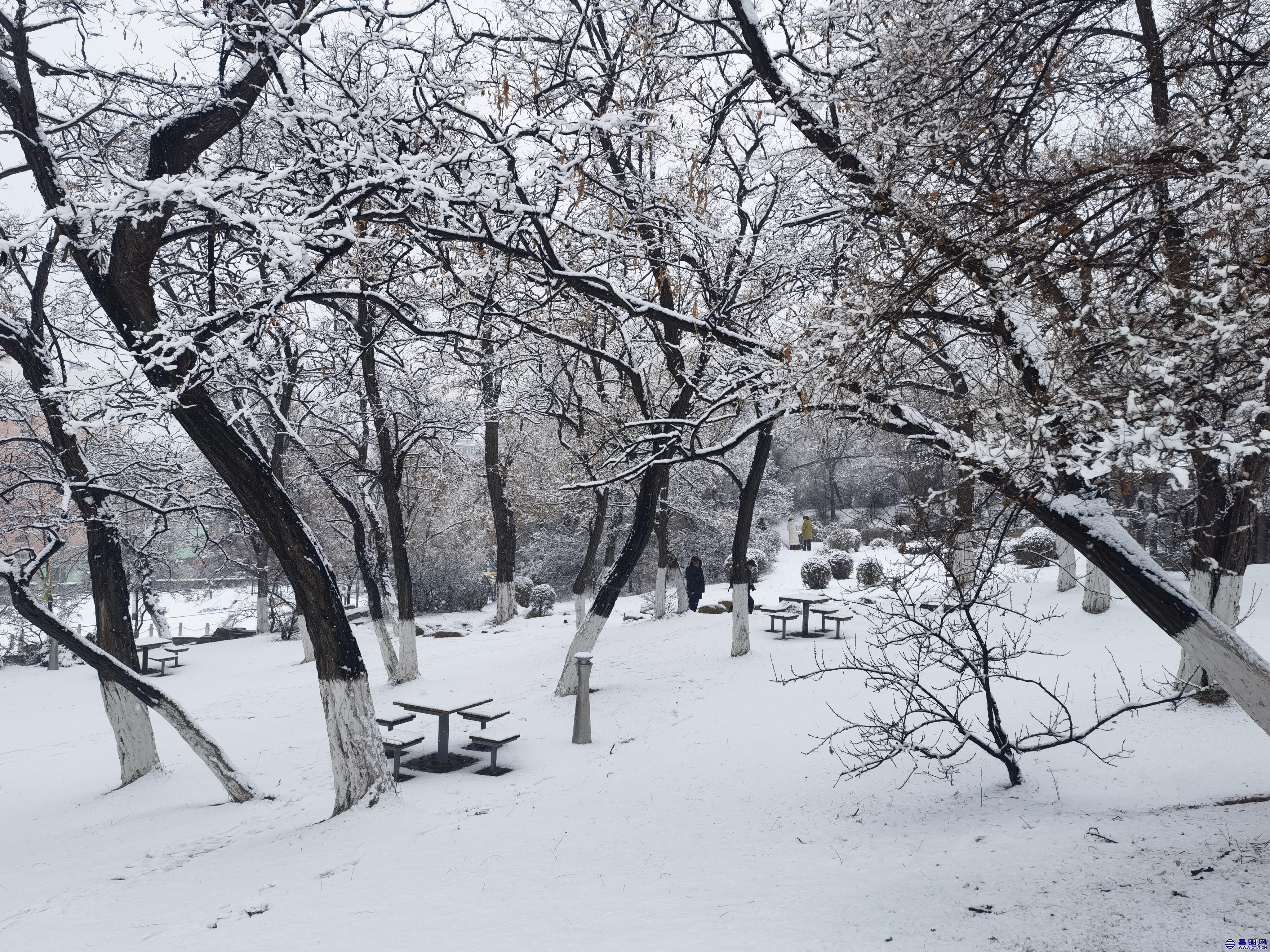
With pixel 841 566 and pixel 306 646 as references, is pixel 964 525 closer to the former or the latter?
pixel 306 646

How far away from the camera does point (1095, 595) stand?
37.8 ft

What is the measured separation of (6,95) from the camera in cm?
754

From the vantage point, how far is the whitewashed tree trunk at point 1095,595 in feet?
39.5

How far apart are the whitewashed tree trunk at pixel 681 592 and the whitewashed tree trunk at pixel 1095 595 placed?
26.9 ft

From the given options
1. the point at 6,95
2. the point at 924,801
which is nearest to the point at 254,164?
the point at 6,95

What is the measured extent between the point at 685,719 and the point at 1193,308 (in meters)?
7.59

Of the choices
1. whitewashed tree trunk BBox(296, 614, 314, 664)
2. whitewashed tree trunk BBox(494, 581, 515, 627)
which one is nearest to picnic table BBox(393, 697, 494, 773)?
whitewashed tree trunk BBox(296, 614, 314, 664)

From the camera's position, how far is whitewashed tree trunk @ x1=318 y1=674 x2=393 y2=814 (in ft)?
21.6

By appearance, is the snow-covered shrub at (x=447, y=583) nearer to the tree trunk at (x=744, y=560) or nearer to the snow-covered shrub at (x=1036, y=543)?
the tree trunk at (x=744, y=560)

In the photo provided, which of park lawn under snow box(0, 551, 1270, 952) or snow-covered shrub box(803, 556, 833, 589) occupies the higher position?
snow-covered shrub box(803, 556, 833, 589)

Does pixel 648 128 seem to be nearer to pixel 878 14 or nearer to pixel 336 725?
pixel 878 14

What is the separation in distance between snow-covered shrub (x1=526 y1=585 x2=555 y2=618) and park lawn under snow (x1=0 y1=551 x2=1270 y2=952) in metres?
11.0

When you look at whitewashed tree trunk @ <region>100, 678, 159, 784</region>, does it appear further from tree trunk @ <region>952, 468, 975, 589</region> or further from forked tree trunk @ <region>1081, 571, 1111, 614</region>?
forked tree trunk @ <region>1081, 571, 1111, 614</region>

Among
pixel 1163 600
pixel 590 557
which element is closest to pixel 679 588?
pixel 590 557
